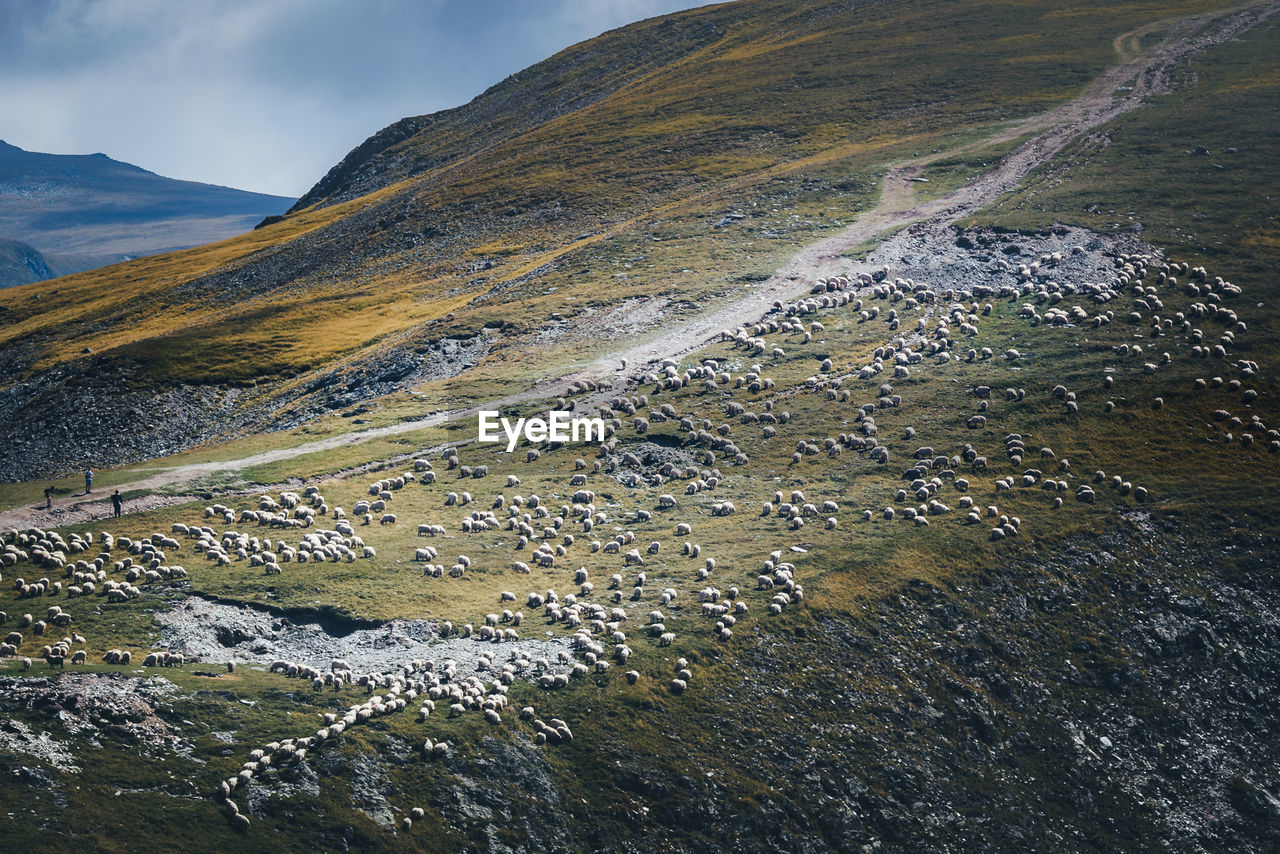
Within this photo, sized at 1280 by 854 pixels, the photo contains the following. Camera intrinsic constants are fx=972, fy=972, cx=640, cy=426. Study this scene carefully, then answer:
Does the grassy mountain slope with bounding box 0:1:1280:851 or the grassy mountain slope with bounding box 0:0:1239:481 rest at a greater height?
the grassy mountain slope with bounding box 0:0:1239:481

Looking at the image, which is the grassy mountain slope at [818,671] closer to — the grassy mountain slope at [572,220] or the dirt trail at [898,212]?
the dirt trail at [898,212]

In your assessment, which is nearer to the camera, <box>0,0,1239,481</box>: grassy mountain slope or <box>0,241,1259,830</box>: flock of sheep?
<box>0,241,1259,830</box>: flock of sheep

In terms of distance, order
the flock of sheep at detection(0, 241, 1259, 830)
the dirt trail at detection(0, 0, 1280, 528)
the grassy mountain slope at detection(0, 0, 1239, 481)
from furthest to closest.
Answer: the grassy mountain slope at detection(0, 0, 1239, 481) → the dirt trail at detection(0, 0, 1280, 528) → the flock of sheep at detection(0, 241, 1259, 830)

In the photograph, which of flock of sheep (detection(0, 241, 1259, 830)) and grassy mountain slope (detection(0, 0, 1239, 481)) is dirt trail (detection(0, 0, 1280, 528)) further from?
flock of sheep (detection(0, 241, 1259, 830))

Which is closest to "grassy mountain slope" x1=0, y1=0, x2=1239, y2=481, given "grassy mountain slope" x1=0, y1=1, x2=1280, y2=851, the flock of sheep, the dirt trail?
the dirt trail

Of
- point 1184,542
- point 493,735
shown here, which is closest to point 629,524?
point 493,735

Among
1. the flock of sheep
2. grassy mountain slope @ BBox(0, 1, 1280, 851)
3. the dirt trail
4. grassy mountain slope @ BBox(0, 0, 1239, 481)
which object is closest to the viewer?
grassy mountain slope @ BBox(0, 1, 1280, 851)

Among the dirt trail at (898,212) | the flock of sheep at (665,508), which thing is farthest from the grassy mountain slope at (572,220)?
the flock of sheep at (665,508)
